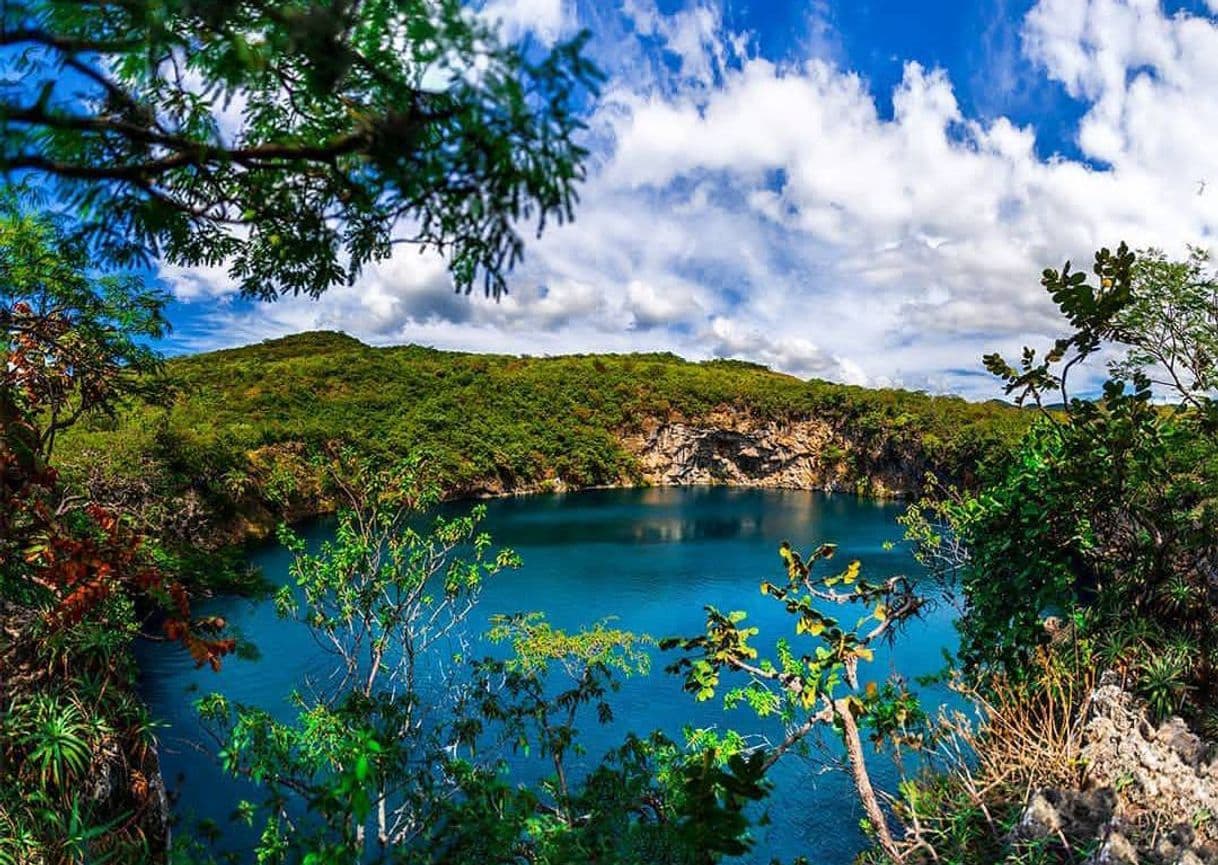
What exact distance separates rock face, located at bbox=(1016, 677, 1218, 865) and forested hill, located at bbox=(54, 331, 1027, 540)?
2999 cm

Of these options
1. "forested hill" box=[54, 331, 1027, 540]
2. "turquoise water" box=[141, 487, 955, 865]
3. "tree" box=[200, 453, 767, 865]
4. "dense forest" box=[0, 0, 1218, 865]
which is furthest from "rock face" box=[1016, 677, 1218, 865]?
"forested hill" box=[54, 331, 1027, 540]

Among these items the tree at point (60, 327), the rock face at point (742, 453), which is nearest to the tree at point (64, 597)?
the tree at point (60, 327)

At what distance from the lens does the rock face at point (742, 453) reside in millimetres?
49438

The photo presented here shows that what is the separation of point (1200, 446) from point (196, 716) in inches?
580

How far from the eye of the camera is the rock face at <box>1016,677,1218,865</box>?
4.51m

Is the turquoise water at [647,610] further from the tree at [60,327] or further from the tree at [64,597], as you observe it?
the tree at [60,327]

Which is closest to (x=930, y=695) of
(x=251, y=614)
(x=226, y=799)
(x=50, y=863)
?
(x=226, y=799)

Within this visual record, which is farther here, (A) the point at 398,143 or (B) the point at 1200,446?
(B) the point at 1200,446

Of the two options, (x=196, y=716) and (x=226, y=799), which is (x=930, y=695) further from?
(x=196, y=716)

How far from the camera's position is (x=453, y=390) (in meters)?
46.5

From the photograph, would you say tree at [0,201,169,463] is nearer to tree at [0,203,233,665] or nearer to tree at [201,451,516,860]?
tree at [0,203,233,665]

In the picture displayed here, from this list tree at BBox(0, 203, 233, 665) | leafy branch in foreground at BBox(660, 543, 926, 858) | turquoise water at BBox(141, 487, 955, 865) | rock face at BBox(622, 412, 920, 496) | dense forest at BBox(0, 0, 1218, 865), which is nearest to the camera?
dense forest at BBox(0, 0, 1218, 865)

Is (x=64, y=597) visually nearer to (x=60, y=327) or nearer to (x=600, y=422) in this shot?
(x=60, y=327)

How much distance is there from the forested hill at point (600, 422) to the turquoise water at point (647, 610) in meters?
4.69
